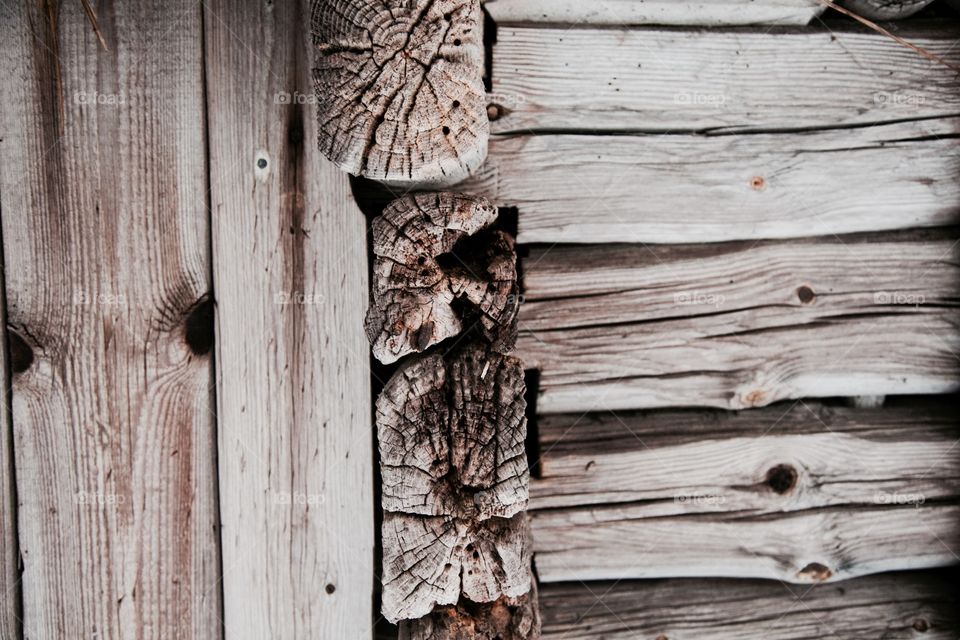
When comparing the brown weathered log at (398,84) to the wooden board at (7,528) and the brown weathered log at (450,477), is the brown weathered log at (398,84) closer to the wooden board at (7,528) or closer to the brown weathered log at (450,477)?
the brown weathered log at (450,477)

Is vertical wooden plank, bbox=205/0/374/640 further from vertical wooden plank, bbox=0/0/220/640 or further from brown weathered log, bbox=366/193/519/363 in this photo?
brown weathered log, bbox=366/193/519/363

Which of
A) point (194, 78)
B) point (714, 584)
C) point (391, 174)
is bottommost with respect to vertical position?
point (714, 584)

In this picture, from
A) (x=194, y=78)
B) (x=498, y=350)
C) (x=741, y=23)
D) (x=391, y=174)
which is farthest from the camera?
(x=741, y=23)

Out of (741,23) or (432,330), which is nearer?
(432,330)

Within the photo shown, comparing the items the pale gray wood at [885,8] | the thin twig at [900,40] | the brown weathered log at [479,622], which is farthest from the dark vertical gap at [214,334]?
the pale gray wood at [885,8]

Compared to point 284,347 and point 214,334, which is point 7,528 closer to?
point 214,334

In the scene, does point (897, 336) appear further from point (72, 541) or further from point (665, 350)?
point (72, 541)

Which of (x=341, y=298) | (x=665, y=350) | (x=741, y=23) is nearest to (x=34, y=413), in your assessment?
(x=341, y=298)
